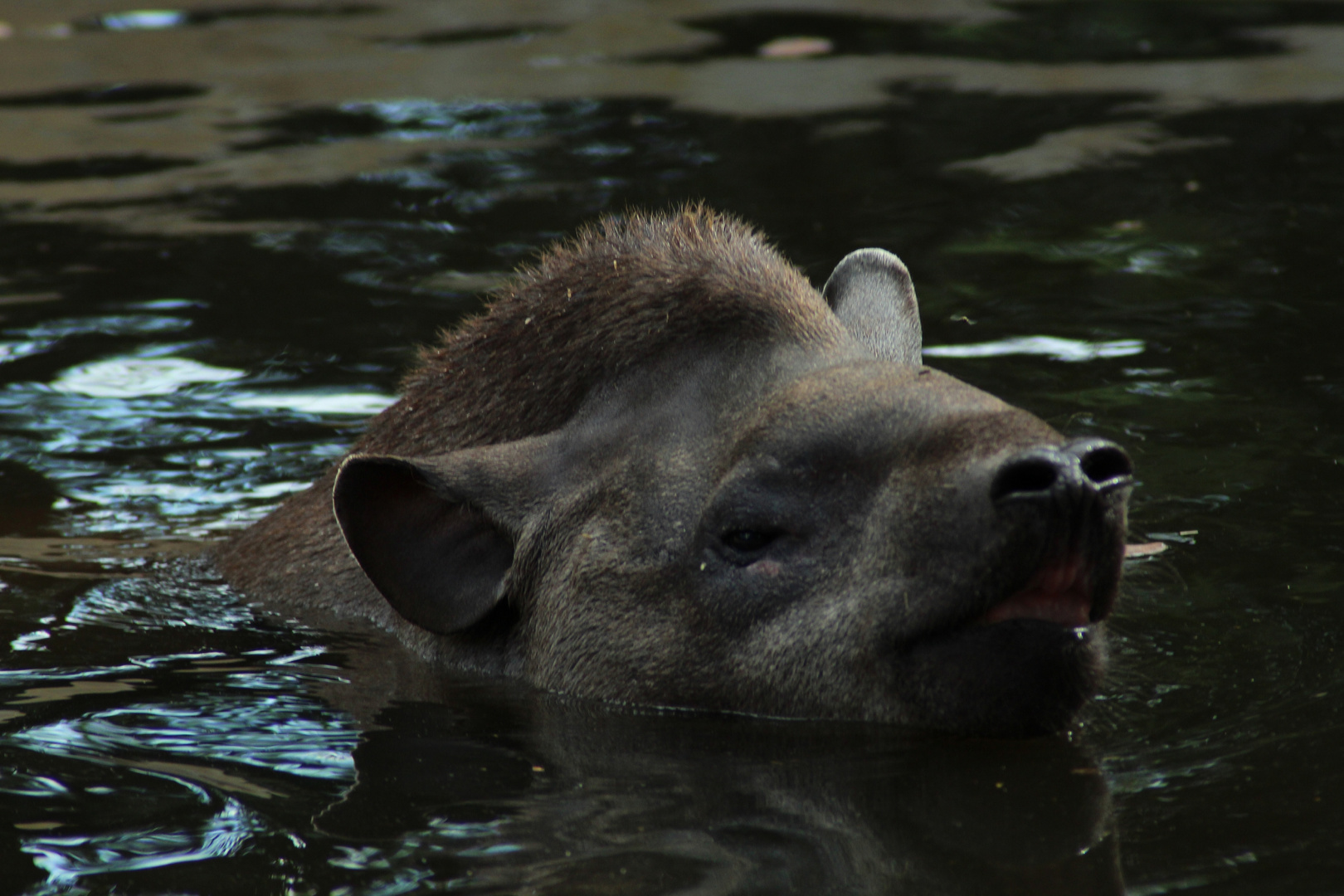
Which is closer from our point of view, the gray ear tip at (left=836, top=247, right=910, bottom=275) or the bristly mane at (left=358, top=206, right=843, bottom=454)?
the bristly mane at (left=358, top=206, right=843, bottom=454)

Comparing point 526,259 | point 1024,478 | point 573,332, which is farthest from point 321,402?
point 1024,478

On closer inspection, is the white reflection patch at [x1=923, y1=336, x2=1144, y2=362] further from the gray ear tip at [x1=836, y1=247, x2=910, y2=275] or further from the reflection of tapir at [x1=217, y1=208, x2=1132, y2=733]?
the reflection of tapir at [x1=217, y1=208, x2=1132, y2=733]

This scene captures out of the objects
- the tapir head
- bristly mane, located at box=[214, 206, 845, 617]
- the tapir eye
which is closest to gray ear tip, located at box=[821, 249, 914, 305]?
the tapir head

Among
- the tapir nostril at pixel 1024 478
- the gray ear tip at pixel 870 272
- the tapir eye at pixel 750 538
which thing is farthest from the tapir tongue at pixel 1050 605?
the gray ear tip at pixel 870 272

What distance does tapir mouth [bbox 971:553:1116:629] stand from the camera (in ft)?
17.9

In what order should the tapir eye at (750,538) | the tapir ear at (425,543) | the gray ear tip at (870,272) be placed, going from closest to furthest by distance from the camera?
the tapir eye at (750,538) < the tapir ear at (425,543) < the gray ear tip at (870,272)

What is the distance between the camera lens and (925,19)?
19.2 m

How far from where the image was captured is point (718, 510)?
20.2ft

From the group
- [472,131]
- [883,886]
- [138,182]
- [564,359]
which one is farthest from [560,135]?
[883,886]

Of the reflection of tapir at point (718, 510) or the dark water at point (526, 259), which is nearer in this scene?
the dark water at point (526, 259)

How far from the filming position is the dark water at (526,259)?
5031 mm

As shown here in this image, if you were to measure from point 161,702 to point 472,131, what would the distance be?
10.1 metres

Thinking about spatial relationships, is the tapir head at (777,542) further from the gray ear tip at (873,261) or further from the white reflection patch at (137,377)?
the white reflection patch at (137,377)

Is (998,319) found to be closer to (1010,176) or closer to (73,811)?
(1010,176)
